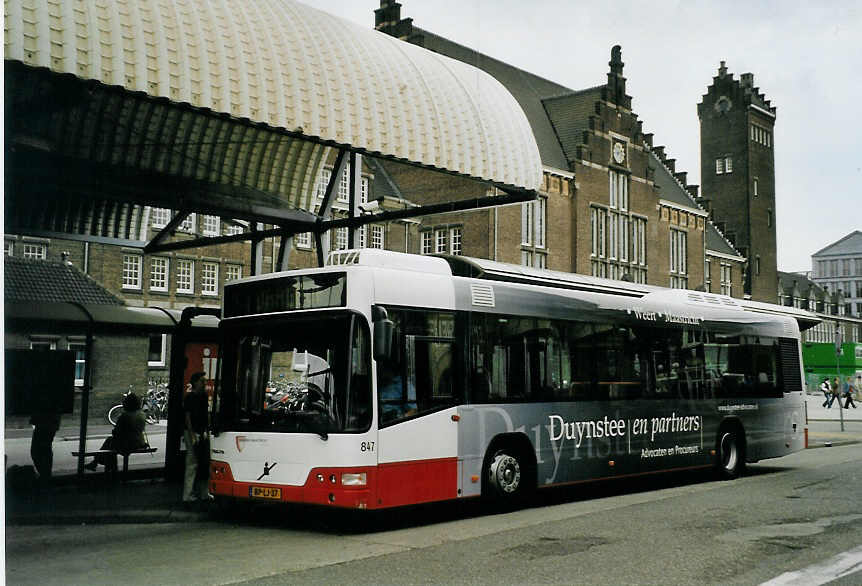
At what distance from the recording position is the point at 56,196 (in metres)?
16.6

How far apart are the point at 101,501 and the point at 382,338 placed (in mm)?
5755

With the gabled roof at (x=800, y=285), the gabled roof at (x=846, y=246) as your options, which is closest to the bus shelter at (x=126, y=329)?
the gabled roof at (x=846, y=246)

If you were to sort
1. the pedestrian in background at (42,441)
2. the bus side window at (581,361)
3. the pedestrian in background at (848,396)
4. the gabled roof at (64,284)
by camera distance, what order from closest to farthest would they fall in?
1. the bus side window at (581,361)
2. the pedestrian in background at (42,441)
3. the gabled roof at (64,284)
4. the pedestrian in background at (848,396)

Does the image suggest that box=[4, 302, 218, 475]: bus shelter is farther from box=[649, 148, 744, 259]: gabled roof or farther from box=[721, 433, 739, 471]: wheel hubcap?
box=[649, 148, 744, 259]: gabled roof

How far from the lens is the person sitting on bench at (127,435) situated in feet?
51.0

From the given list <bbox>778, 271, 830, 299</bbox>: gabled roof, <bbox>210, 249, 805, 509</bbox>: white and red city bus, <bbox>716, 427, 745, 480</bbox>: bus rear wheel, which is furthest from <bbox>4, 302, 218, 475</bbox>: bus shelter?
<bbox>778, 271, 830, 299</bbox>: gabled roof

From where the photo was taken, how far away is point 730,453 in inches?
655

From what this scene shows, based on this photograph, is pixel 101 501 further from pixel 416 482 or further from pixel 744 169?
pixel 744 169

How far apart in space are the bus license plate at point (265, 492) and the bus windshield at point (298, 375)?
25.5 inches

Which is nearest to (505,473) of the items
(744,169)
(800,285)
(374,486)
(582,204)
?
(374,486)

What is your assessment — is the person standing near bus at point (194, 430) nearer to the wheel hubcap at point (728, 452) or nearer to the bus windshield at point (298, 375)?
the bus windshield at point (298, 375)

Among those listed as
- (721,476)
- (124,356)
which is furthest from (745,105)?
(721,476)

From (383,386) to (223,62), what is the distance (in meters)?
4.14

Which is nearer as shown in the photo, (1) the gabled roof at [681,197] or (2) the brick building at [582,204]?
(2) the brick building at [582,204]
